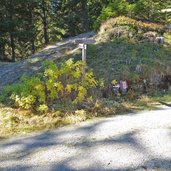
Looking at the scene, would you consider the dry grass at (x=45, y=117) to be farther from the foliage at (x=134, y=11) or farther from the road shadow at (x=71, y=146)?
the foliage at (x=134, y=11)

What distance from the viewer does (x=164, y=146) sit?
17.1ft

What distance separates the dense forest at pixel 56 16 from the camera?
55.9ft

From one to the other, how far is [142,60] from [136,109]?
4.14 m

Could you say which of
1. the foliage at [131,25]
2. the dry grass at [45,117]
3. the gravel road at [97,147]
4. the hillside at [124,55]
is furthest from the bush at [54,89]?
the foliage at [131,25]

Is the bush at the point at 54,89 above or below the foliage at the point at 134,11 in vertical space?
below

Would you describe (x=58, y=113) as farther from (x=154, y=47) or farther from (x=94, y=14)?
(x=94, y=14)

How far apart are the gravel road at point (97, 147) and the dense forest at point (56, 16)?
35.5 ft

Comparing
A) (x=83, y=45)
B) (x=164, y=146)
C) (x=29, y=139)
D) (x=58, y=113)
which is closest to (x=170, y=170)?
(x=164, y=146)

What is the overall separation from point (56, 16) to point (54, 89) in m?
20.0

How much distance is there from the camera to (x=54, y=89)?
303 inches

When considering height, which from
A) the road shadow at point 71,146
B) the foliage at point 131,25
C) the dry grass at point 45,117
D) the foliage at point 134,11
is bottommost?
the dry grass at point 45,117

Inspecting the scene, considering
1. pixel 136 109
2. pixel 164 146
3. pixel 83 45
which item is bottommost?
pixel 136 109

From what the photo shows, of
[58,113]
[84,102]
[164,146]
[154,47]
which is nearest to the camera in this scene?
[164,146]

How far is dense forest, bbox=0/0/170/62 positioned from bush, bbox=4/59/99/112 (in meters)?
9.04
